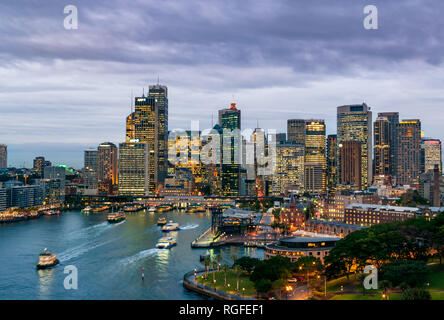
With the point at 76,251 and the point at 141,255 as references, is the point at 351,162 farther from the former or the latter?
the point at 76,251

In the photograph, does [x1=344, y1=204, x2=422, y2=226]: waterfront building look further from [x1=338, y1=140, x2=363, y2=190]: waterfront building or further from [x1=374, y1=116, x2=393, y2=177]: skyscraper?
[x1=374, y1=116, x2=393, y2=177]: skyscraper

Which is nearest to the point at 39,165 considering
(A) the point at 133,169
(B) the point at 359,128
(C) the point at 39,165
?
(C) the point at 39,165

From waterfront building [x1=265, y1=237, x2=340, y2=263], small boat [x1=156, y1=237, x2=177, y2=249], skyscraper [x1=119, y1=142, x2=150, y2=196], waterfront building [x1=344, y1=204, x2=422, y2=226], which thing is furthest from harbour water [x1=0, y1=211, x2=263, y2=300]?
skyscraper [x1=119, y1=142, x2=150, y2=196]

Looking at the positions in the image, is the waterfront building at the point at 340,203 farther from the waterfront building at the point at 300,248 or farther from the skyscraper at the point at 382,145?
the skyscraper at the point at 382,145

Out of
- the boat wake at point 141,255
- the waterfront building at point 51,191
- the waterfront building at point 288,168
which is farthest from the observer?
the waterfront building at point 288,168

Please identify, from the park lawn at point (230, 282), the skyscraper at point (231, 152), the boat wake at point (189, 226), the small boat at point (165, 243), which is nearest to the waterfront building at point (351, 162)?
the skyscraper at point (231, 152)

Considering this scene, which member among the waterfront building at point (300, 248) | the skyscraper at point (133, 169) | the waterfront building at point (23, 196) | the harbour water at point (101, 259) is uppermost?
the skyscraper at point (133, 169)

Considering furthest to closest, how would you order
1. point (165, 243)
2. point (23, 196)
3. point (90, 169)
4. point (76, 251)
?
1. point (90, 169)
2. point (23, 196)
3. point (165, 243)
4. point (76, 251)

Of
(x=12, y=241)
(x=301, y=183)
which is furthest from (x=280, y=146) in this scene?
(x=12, y=241)
